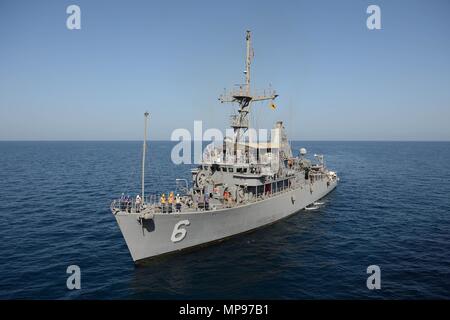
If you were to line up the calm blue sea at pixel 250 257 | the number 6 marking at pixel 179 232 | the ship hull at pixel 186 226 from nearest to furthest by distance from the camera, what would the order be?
the calm blue sea at pixel 250 257, the ship hull at pixel 186 226, the number 6 marking at pixel 179 232

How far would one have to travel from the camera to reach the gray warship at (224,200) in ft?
71.4

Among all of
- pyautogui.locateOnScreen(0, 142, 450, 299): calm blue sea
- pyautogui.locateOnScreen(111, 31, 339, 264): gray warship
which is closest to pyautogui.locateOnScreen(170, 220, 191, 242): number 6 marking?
pyautogui.locateOnScreen(111, 31, 339, 264): gray warship

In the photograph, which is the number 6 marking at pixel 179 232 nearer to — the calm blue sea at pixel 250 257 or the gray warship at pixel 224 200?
the gray warship at pixel 224 200

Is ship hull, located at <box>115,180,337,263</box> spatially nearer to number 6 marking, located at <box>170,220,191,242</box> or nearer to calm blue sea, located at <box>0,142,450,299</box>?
number 6 marking, located at <box>170,220,191,242</box>

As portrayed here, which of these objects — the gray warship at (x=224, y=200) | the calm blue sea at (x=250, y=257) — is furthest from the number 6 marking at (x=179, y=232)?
the calm blue sea at (x=250, y=257)

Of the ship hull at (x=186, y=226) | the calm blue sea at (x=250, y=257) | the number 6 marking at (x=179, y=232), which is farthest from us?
the number 6 marking at (x=179, y=232)

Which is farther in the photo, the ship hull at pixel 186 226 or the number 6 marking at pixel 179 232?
the number 6 marking at pixel 179 232

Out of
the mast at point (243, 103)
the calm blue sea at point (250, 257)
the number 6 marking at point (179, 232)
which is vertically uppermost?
the mast at point (243, 103)

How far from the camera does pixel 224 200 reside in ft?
87.8

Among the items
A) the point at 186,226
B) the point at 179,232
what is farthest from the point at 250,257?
the point at 179,232

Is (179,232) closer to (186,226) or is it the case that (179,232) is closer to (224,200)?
(186,226)

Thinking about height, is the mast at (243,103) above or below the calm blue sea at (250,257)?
above

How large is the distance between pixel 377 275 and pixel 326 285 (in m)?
3.67
